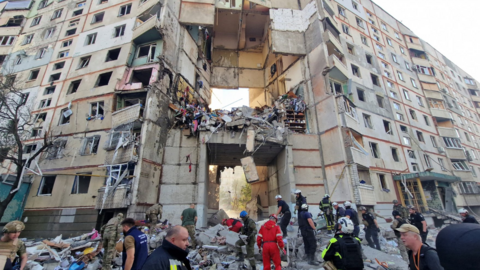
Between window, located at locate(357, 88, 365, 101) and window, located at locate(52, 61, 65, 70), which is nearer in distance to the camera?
window, located at locate(52, 61, 65, 70)

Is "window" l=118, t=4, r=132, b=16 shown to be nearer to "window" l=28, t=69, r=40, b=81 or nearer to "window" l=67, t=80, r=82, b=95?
"window" l=67, t=80, r=82, b=95

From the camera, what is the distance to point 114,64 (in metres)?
18.1

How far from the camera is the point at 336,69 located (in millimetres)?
19359

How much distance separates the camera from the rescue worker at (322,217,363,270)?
3.66 meters

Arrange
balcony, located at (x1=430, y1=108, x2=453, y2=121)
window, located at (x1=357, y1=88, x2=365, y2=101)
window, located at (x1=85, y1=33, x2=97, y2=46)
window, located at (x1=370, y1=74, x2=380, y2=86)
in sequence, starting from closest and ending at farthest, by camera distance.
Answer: window, located at (x1=85, y1=33, x2=97, y2=46)
window, located at (x1=357, y1=88, x2=365, y2=101)
window, located at (x1=370, y1=74, x2=380, y2=86)
balcony, located at (x1=430, y1=108, x2=453, y2=121)

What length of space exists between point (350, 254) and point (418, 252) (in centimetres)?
106

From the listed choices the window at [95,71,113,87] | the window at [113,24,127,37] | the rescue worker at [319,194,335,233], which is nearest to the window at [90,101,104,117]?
the window at [95,71,113,87]

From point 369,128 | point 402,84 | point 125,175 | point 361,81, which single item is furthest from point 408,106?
point 125,175

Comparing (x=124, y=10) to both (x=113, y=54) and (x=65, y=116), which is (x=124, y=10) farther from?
(x=65, y=116)

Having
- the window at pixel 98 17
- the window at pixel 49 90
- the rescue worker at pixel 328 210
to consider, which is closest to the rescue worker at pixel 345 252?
the rescue worker at pixel 328 210

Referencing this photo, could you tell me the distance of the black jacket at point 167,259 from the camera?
7.50ft

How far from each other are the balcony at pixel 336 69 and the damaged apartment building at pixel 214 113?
0.15m

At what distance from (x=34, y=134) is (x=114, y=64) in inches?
356

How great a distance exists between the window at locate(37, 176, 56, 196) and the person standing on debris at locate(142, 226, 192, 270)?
1822 centimetres
